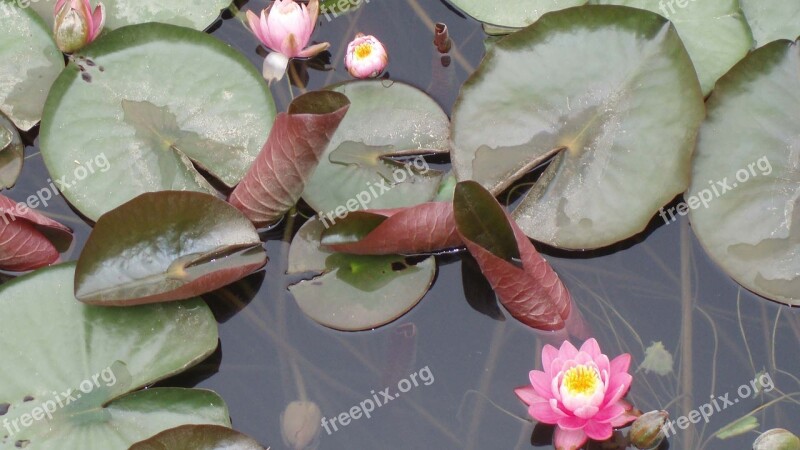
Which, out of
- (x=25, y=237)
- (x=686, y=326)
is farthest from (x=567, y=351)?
(x=25, y=237)

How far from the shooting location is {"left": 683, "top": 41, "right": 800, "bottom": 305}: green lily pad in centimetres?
255

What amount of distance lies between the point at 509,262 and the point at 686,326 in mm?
678

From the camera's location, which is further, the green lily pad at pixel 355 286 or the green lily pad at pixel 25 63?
the green lily pad at pixel 25 63

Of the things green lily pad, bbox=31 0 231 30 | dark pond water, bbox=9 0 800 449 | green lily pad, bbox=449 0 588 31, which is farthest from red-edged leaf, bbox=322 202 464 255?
green lily pad, bbox=31 0 231 30

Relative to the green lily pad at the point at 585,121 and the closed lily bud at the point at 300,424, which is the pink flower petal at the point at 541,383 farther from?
the closed lily bud at the point at 300,424

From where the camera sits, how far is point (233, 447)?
2.32 metres

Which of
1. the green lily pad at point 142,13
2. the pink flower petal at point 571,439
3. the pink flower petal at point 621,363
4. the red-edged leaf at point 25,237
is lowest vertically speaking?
the pink flower petal at point 571,439

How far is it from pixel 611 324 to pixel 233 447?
1.28 meters

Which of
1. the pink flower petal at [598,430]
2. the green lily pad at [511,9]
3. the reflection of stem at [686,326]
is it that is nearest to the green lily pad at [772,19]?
the green lily pad at [511,9]

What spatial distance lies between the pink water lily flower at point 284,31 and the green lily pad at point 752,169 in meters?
1.41

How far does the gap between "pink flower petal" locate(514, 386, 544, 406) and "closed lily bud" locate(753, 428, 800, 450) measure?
69 cm

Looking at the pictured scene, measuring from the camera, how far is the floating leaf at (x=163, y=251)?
2.42 m

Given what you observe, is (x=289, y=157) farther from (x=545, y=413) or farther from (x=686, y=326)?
(x=686, y=326)

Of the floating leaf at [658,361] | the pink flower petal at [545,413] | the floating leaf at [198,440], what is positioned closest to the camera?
the floating leaf at [198,440]
